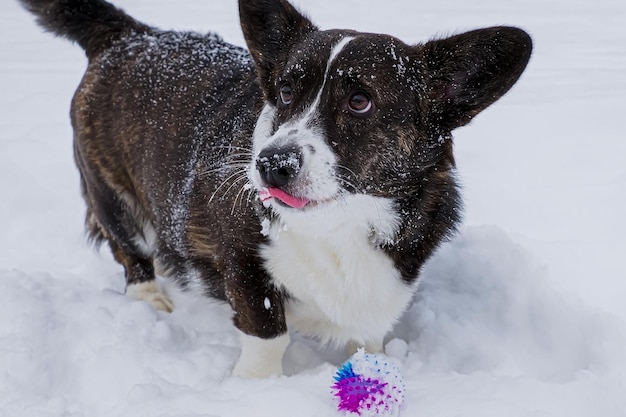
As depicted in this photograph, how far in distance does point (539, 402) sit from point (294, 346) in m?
1.16

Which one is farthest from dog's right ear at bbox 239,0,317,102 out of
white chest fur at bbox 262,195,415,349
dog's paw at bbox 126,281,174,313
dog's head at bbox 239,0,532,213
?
dog's paw at bbox 126,281,174,313

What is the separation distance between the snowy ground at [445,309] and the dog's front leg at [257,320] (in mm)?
139

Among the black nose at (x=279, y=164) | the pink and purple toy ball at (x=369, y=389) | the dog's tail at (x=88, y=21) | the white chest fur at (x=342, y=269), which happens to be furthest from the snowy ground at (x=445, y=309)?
the dog's tail at (x=88, y=21)

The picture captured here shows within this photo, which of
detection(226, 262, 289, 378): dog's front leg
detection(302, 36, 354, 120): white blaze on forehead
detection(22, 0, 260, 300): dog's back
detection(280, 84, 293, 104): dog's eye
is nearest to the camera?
detection(302, 36, 354, 120): white blaze on forehead

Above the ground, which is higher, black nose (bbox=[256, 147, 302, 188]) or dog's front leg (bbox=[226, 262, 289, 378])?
black nose (bbox=[256, 147, 302, 188])

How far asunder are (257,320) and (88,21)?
178 cm

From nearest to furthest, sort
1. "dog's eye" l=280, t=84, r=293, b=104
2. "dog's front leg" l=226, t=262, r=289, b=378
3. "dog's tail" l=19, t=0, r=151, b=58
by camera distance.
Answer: "dog's eye" l=280, t=84, r=293, b=104, "dog's front leg" l=226, t=262, r=289, b=378, "dog's tail" l=19, t=0, r=151, b=58

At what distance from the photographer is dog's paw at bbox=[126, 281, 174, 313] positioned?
338 cm

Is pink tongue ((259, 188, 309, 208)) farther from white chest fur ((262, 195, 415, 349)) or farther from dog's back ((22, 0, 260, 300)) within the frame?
dog's back ((22, 0, 260, 300))

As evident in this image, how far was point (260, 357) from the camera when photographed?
9.00 ft

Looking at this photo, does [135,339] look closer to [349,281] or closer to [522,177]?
[349,281]

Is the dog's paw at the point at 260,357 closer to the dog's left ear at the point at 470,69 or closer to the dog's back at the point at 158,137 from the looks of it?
the dog's back at the point at 158,137

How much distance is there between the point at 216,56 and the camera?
10.7 feet

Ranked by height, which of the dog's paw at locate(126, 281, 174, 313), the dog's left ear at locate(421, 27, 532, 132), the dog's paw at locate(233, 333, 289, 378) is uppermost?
the dog's left ear at locate(421, 27, 532, 132)
